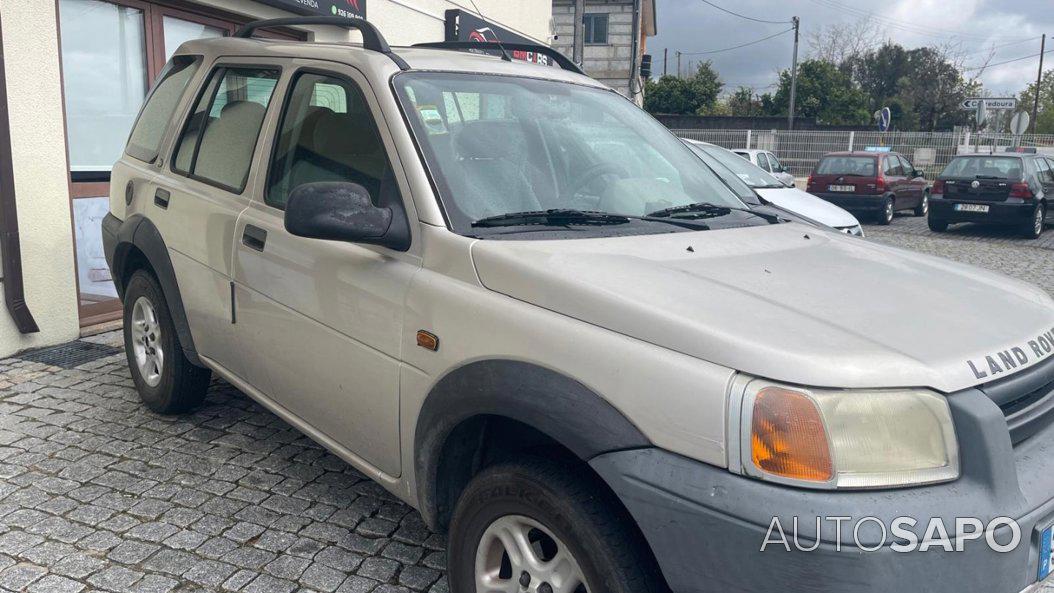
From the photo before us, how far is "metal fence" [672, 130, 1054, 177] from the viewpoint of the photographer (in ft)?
85.8

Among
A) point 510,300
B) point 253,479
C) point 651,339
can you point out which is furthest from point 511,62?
point 253,479

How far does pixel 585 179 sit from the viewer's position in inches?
123

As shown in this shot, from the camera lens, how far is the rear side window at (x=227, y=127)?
367 cm

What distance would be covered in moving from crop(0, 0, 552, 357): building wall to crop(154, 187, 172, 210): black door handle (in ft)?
7.29

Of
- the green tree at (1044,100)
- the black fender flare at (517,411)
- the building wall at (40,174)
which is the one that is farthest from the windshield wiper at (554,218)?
the green tree at (1044,100)

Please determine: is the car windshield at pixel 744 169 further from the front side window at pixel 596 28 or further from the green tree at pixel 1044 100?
the green tree at pixel 1044 100

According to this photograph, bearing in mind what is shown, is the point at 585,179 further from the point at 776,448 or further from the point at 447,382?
the point at 776,448

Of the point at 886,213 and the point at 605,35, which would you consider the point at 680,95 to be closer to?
the point at 605,35

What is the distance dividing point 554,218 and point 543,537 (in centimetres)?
105

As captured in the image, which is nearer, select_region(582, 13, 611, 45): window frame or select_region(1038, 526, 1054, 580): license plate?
select_region(1038, 526, 1054, 580): license plate

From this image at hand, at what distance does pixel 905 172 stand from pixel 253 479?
749 inches

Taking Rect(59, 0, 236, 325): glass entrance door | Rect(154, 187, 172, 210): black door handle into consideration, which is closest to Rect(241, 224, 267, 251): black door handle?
Rect(154, 187, 172, 210): black door handle

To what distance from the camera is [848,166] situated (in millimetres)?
18328

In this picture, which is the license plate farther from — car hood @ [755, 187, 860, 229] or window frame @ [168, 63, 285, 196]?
car hood @ [755, 187, 860, 229]
